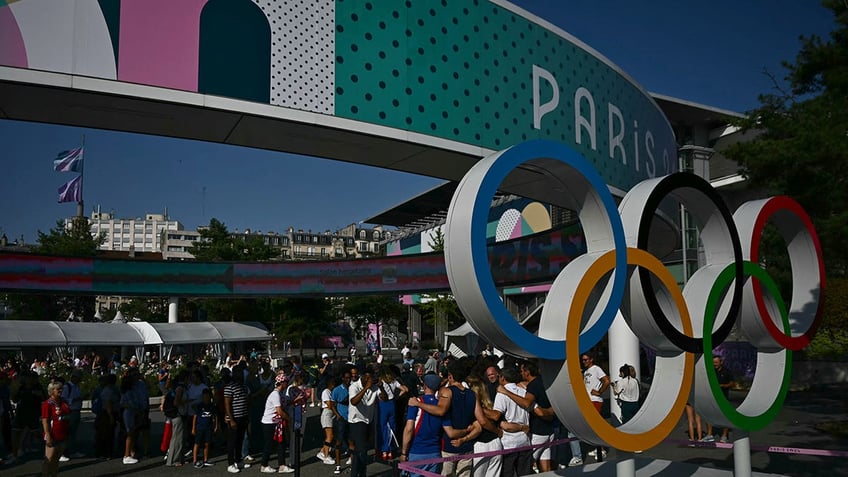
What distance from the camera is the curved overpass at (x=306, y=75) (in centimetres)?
748

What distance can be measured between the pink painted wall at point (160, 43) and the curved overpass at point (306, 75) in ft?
→ 0.04

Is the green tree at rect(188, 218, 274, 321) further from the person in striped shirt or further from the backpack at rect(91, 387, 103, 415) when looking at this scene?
the person in striped shirt

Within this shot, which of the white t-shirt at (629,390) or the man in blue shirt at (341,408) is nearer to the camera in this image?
the man in blue shirt at (341,408)

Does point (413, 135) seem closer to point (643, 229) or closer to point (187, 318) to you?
point (643, 229)

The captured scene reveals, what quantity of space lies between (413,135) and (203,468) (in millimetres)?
6859

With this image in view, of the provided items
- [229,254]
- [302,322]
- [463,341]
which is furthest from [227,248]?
[463,341]

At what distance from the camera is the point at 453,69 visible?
9711 millimetres

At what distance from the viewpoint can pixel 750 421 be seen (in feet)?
25.4

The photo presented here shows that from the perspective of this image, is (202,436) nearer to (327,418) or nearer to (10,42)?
(327,418)

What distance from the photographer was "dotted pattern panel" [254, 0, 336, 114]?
838 cm

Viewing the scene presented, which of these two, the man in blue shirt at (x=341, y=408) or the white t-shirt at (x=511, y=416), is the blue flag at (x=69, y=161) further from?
the white t-shirt at (x=511, y=416)

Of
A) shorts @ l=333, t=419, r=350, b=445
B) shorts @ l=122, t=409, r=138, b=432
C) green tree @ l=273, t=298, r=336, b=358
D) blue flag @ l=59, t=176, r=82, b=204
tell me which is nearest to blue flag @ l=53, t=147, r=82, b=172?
blue flag @ l=59, t=176, r=82, b=204

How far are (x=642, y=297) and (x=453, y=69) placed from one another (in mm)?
4681

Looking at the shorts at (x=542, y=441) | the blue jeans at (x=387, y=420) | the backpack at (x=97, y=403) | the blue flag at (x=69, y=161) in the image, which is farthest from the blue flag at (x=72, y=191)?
the shorts at (x=542, y=441)
